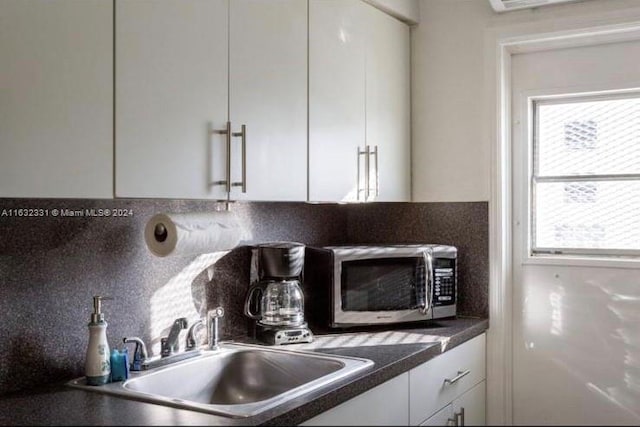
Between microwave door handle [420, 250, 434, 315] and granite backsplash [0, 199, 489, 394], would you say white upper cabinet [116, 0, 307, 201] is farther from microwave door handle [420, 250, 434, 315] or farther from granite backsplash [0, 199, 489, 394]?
microwave door handle [420, 250, 434, 315]

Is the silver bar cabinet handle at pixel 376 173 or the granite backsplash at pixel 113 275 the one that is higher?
the silver bar cabinet handle at pixel 376 173

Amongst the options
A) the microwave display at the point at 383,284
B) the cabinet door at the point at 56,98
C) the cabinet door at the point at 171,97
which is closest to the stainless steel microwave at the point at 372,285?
the microwave display at the point at 383,284

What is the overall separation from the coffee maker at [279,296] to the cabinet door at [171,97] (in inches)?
19.9

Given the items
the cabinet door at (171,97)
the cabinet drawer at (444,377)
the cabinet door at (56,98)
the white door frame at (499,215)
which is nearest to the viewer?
the cabinet door at (56,98)

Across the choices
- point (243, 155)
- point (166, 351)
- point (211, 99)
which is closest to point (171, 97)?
point (211, 99)

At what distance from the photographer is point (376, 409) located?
197cm

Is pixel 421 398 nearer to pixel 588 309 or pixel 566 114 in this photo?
pixel 588 309

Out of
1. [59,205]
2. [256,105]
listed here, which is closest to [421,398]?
[256,105]

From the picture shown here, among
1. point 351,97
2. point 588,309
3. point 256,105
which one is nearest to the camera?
point 256,105

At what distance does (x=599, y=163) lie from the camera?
8.85 feet

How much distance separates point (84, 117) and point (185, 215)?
1.50ft

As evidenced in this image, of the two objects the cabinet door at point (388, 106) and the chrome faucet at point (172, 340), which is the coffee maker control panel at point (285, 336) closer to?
the chrome faucet at point (172, 340)

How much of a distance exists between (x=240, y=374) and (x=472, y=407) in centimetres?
95

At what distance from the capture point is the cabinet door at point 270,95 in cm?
197
